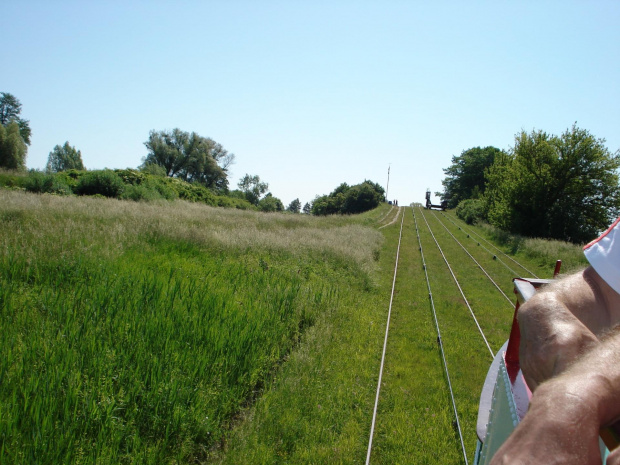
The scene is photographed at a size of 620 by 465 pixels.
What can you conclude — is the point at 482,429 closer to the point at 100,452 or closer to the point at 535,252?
the point at 100,452

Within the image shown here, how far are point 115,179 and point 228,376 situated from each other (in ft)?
79.1

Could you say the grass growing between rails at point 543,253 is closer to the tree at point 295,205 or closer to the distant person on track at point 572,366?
the distant person on track at point 572,366

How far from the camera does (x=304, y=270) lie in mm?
11727

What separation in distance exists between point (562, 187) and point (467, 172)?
59.4 metres

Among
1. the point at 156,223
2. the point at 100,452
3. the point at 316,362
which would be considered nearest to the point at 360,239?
the point at 156,223

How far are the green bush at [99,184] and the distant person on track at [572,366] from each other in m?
27.5

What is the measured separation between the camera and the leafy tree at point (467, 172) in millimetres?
79250

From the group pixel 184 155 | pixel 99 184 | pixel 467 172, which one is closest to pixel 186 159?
pixel 184 155

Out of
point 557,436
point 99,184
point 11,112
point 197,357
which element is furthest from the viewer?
point 11,112

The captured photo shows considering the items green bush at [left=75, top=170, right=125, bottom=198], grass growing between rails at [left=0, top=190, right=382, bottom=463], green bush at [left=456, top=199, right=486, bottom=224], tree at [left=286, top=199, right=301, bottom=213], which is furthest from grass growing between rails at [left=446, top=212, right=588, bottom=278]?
tree at [left=286, top=199, right=301, bottom=213]

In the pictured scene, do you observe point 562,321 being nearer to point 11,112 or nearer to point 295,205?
point 11,112

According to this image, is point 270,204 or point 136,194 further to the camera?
point 270,204

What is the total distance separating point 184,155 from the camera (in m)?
68.5

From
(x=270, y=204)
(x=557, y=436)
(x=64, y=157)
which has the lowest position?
(x=557, y=436)
